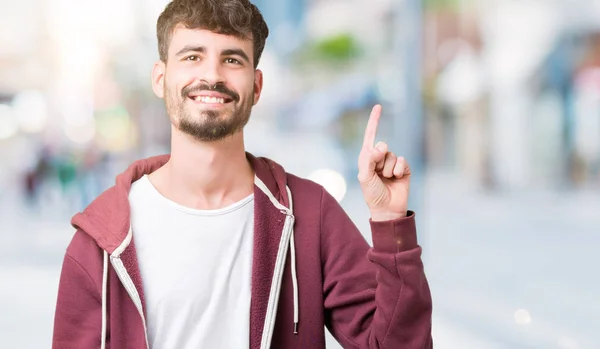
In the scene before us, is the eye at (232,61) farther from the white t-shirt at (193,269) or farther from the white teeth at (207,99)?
the white t-shirt at (193,269)

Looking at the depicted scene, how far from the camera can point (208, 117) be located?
4.85ft

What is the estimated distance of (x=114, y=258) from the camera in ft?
4.74

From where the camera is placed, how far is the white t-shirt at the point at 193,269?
1.48m

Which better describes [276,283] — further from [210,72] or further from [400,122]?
[400,122]

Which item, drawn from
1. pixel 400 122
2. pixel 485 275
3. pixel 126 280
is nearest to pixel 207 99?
pixel 126 280

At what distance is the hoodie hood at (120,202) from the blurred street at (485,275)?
1.20 m

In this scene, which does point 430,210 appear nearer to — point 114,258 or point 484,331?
point 484,331

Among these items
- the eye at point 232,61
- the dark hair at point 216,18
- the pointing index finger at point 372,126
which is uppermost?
the dark hair at point 216,18

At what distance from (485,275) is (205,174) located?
5364 mm

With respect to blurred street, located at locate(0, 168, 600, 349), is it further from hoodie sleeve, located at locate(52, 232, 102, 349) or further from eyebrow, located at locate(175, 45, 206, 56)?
eyebrow, located at locate(175, 45, 206, 56)

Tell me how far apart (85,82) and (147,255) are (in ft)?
55.4

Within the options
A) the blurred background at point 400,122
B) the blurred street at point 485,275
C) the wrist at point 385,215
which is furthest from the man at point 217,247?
the blurred background at point 400,122

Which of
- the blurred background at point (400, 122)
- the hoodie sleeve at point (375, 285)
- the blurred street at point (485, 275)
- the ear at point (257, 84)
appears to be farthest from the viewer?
the blurred background at point (400, 122)

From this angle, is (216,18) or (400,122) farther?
(400,122)
